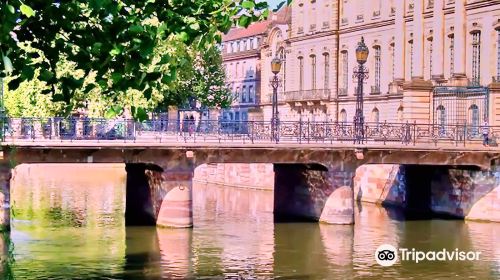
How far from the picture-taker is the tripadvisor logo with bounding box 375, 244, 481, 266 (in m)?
36.4

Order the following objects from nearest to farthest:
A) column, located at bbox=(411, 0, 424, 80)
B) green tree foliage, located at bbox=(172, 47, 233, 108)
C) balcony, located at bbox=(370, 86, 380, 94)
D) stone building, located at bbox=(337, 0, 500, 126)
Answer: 1. stone building, located at bbox=(337, 0, 500, 126)
2. column, located at bbox=(411, 0, 424, 80)
3. green tree foliage, located at bbox=(172, 47, 233, 108)
4. balcony, located at bbox=(370, 86, 380, 94)

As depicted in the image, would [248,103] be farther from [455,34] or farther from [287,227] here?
[287,227]

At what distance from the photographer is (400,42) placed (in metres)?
70.8

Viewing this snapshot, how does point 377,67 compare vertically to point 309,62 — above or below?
below

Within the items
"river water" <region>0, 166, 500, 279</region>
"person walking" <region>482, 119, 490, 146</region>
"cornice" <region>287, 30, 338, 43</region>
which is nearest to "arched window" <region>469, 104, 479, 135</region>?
"river water" <region>0, 166, 500, 279</region>

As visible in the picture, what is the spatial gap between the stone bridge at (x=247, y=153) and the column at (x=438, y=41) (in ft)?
52.0

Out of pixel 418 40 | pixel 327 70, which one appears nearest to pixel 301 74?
pixel 327 70

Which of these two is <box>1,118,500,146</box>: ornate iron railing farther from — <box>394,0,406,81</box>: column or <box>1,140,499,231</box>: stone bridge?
<box>394,0,406,81</box>: column

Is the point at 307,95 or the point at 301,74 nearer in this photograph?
the point at 307,95

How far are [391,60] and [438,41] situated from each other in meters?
7.38

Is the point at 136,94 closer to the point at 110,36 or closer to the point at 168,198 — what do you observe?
the point at 168,198

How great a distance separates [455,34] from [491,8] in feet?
10.1

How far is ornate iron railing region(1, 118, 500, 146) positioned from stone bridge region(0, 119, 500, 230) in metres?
0.05

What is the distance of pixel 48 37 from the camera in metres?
15.1
